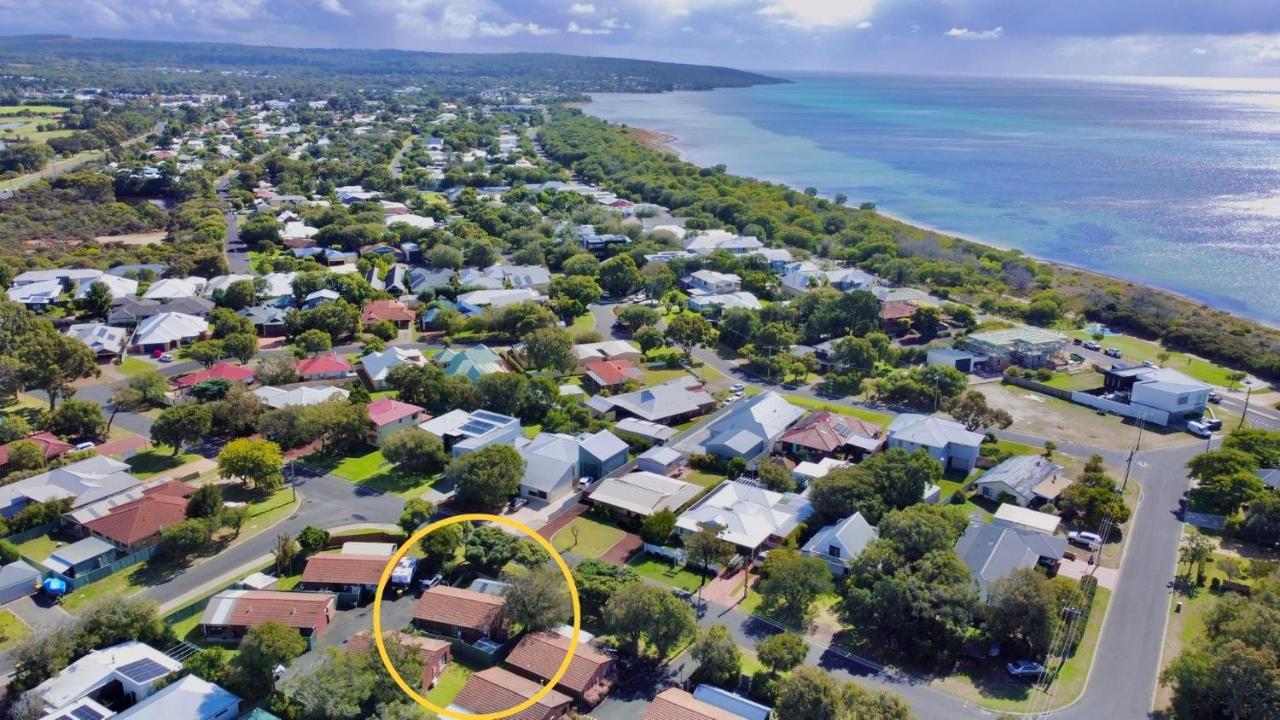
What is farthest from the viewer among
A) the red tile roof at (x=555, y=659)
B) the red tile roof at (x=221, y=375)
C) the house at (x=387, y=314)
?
the house at (x=387, y=314)

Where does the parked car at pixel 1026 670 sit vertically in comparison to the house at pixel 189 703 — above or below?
above

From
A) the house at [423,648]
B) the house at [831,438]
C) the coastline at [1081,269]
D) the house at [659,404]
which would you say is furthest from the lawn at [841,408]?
the coastline at [1081,269]

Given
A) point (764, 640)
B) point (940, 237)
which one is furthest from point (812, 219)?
point (764, 640)

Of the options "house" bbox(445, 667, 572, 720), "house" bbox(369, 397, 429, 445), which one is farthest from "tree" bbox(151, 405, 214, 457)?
"house" bbox(445, 667, 572, 720)

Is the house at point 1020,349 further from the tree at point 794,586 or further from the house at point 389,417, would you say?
the house at point 389,417

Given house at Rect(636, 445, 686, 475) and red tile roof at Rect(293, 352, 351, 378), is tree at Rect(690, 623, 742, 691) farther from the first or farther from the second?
red tile roof at Rect(293, 352, 351, 378)

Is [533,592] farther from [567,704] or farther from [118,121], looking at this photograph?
[118,121]
